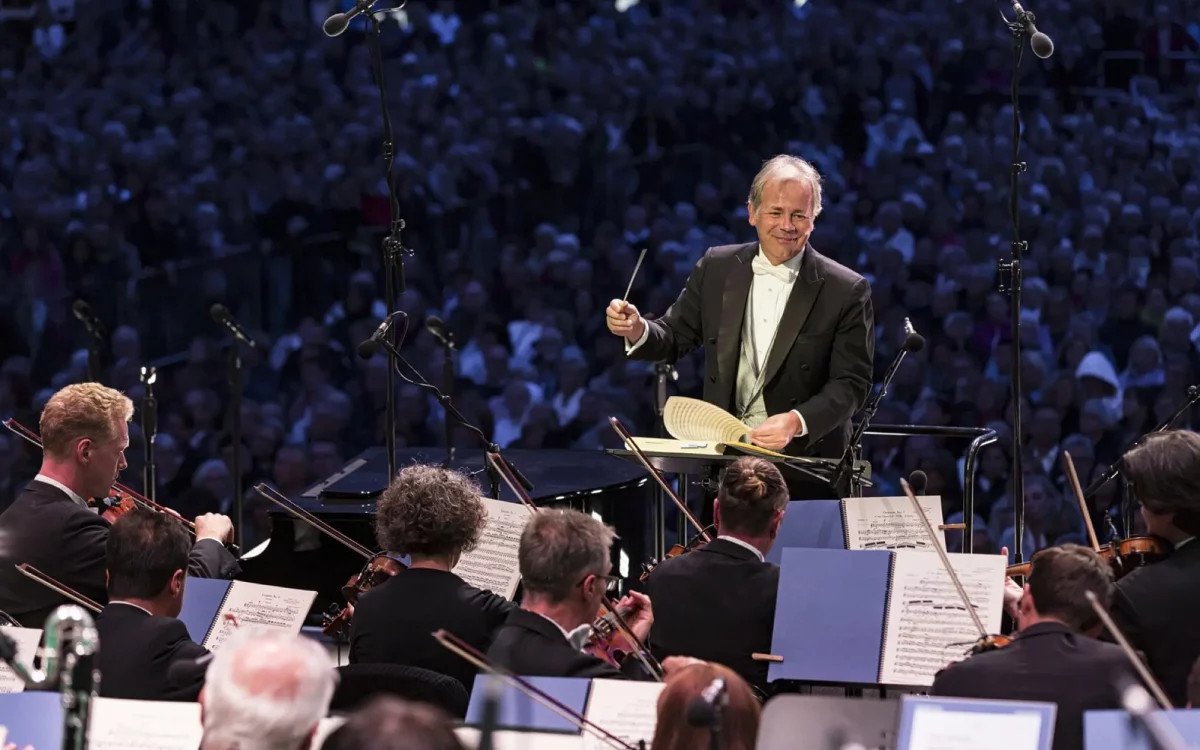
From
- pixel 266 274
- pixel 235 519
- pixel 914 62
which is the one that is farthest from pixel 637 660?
pixel 914 62

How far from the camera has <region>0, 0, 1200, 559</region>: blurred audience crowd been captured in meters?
6.55

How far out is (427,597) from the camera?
304 centimetres

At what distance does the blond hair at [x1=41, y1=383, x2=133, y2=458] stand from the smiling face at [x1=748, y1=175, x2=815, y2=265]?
5.67 feet

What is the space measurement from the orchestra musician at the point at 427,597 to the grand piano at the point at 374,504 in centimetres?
106

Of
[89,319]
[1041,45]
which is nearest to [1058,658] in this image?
[1041,45]

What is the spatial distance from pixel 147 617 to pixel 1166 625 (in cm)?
196

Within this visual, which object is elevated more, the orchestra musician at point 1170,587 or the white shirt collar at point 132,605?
the orchestra musician at point 1170,587

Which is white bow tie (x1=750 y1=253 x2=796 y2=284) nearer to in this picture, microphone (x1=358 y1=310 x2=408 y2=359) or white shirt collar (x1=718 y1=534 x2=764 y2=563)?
white shirt collar (x1=718 y1=534 x2=764 y2=563)

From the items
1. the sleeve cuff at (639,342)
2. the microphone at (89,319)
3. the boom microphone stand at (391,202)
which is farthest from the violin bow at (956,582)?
the microphone at (89,319)

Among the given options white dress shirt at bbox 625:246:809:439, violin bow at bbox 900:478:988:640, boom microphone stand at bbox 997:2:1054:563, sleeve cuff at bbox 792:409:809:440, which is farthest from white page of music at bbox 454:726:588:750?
boom microphone stand at bbox 997:2:1054:563

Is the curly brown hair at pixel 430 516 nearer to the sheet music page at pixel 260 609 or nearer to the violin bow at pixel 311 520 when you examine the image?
the sheet music page at pixel 260 609

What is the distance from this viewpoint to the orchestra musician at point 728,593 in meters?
3.16

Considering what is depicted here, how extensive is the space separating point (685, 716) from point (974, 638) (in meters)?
1.10

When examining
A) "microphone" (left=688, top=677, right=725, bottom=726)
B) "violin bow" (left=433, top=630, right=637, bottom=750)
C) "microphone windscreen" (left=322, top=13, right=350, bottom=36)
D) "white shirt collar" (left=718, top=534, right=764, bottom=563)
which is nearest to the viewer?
"microphone" (left=688, top=677, right=725, bottom=726)
